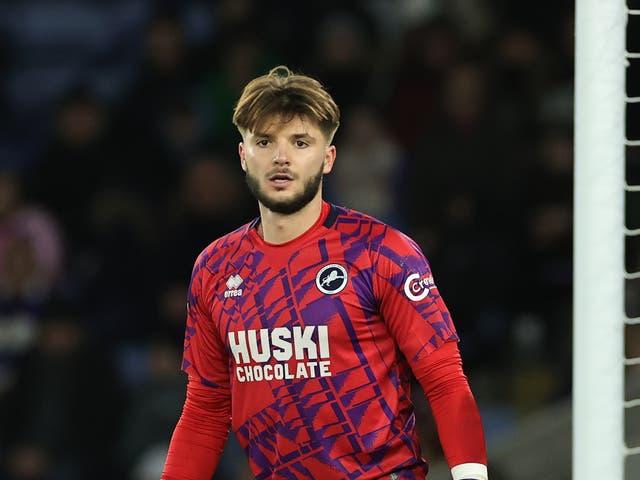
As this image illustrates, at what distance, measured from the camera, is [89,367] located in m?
7.53

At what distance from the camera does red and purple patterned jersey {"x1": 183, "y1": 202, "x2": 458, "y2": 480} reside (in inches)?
131

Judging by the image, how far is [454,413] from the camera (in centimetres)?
326

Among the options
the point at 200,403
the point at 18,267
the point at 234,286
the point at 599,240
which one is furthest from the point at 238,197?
the point at 599,240

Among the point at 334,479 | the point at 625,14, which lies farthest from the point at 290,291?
the point at 625,14

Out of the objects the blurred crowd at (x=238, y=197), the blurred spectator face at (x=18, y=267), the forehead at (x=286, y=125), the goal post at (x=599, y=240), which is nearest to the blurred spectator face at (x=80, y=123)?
the blurred crowd at (x=238, y=197)

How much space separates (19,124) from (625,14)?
23.5 ft

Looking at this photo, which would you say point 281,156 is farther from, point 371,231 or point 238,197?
point 238,197

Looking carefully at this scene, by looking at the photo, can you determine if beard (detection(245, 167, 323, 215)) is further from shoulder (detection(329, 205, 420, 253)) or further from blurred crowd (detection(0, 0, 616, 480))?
blurred crowd (detection(0, 0, 616, 480))

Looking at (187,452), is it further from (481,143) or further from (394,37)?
(394,37)

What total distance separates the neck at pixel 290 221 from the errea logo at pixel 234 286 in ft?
0.45

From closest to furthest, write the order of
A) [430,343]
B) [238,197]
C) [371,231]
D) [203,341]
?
[430,343]
[371,231]
[203,341]
[238,197]

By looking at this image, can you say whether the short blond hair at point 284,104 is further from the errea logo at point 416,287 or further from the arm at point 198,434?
the arm at point 198,434

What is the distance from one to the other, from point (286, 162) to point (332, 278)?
1.05 feet

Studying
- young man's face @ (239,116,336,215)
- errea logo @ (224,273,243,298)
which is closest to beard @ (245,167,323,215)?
young man's face @ (239,116,336,215)
